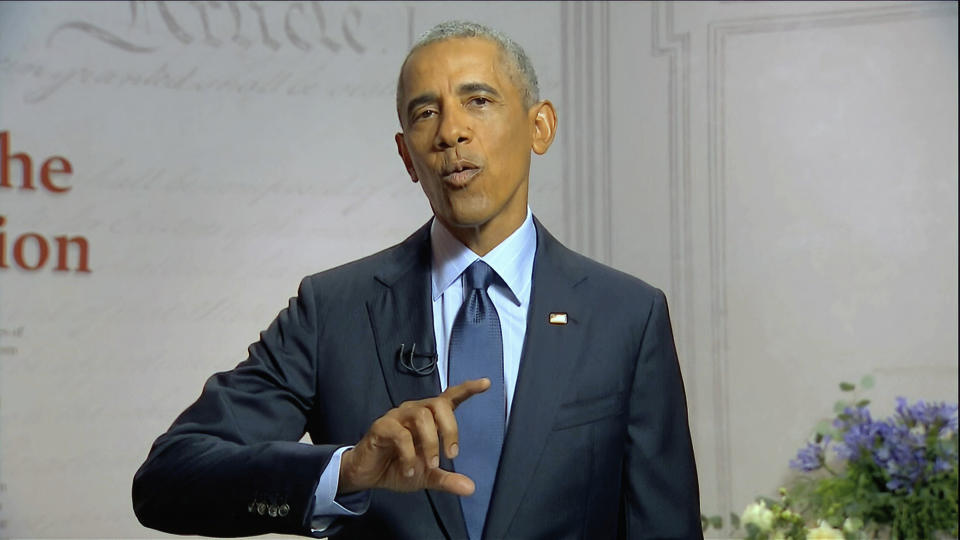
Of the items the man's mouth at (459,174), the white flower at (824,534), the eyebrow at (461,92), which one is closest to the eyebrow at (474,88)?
the eyebrow at (461,92)

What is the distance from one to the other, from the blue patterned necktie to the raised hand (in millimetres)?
213

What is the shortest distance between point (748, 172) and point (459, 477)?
308cm

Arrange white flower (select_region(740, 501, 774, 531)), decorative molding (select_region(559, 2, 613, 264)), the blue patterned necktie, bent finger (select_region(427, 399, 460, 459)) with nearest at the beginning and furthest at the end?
1. bent finger (select_region(427, 399, 460, 459))
2. the blue patterned necktie
3. white flower (select_region(740, 501, 774, 531))
4. decorative molding (select_region(559, 2, 613, 264))

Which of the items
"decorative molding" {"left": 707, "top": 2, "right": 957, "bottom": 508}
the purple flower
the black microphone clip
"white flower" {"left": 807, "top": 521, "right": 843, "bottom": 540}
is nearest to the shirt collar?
the black microphone clip

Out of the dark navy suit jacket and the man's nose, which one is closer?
the dark navy suit jacket

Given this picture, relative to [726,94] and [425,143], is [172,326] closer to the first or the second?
[726,94]

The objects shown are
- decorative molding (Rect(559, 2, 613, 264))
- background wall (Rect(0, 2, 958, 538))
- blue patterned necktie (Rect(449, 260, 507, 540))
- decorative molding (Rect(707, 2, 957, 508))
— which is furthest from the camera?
decorative molding (Rect(559, 2, 613, 264))

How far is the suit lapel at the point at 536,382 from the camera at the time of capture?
58.8 inches

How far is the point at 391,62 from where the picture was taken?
171 inches

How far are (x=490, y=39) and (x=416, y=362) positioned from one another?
17.4 inches

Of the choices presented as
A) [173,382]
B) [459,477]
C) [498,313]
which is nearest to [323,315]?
[498,313]

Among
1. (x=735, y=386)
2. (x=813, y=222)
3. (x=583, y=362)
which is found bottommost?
(x=735, y=386)

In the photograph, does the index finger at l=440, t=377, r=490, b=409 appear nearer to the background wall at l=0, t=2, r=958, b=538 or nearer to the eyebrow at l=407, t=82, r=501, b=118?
the eyebrow at l=407, t=82, r=501, b=118

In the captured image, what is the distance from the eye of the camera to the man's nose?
1.58m
